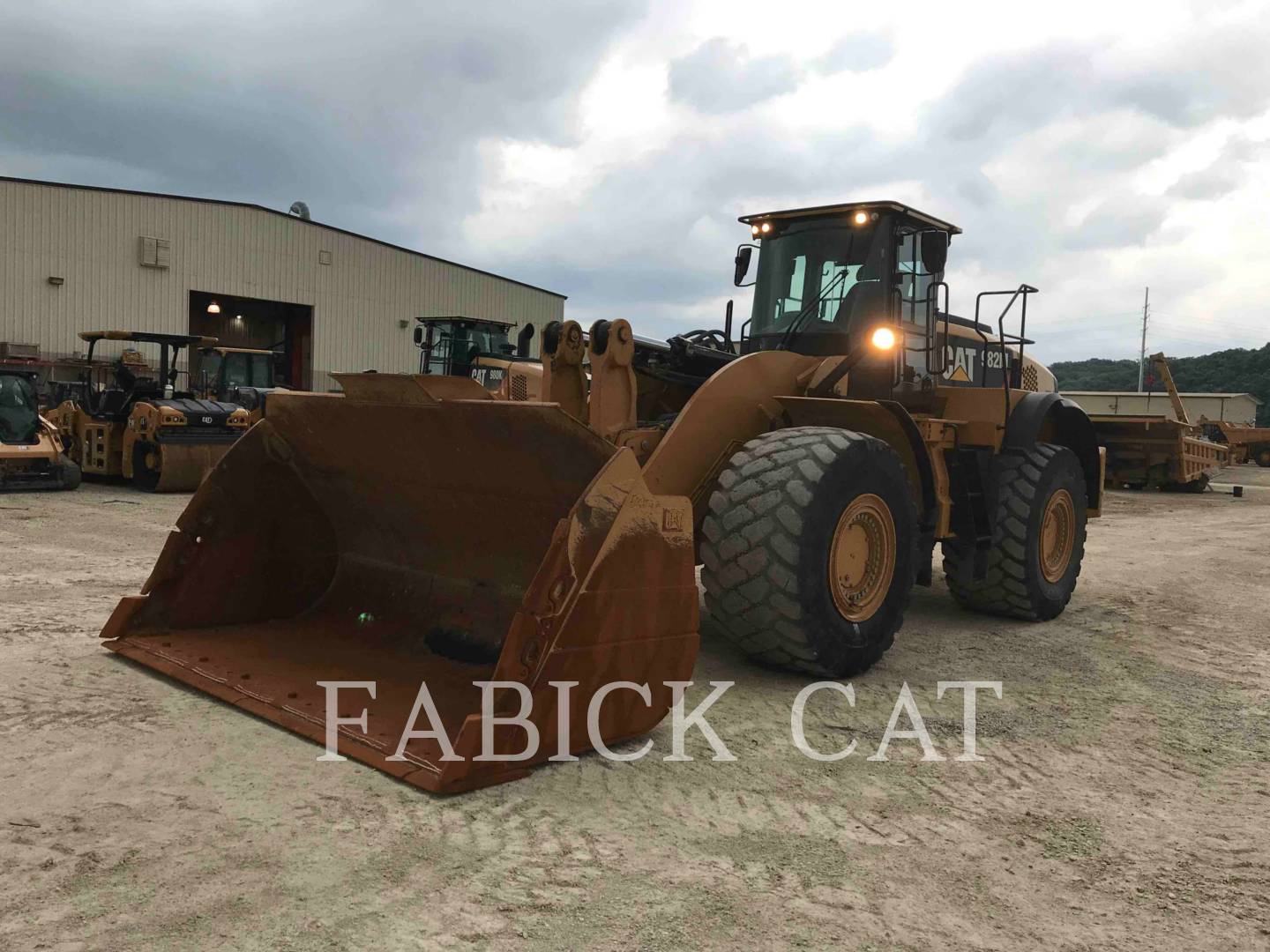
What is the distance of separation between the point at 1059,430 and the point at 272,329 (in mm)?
26164

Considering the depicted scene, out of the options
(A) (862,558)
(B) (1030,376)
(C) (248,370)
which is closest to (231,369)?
(C) (248,370)

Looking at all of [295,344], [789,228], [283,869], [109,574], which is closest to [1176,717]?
[789,228]

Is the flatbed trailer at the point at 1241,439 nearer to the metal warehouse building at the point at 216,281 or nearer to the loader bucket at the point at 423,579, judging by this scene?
the metal warehouse building at the point at 216,281

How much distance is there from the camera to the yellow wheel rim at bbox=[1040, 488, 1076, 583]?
23.8 feet

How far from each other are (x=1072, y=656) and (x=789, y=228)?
3127 mm

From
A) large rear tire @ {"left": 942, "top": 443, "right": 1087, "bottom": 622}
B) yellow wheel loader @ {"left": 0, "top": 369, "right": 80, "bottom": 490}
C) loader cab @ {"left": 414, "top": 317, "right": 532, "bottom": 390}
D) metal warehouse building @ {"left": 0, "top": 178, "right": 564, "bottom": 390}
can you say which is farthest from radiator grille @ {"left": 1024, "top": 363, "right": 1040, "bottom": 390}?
metal warehouse building @ {"left": 0, "top": 178, "right": 564, "bottom": 390}

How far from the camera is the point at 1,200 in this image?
21.8 meters

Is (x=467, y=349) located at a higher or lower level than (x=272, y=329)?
lower

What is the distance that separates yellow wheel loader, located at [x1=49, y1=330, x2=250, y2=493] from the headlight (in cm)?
1066

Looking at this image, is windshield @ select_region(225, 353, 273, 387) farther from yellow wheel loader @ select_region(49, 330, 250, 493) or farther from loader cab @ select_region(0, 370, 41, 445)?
loader cab @ select_region(0, 370, 41, 445)

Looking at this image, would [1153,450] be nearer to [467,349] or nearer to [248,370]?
[467,349]

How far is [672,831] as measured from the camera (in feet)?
10.6

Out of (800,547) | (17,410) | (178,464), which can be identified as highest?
(17,410)

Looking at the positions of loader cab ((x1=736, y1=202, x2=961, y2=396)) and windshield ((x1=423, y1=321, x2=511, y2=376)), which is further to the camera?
windshield ((x1=423, y1=321, x2=511, y2=376))
